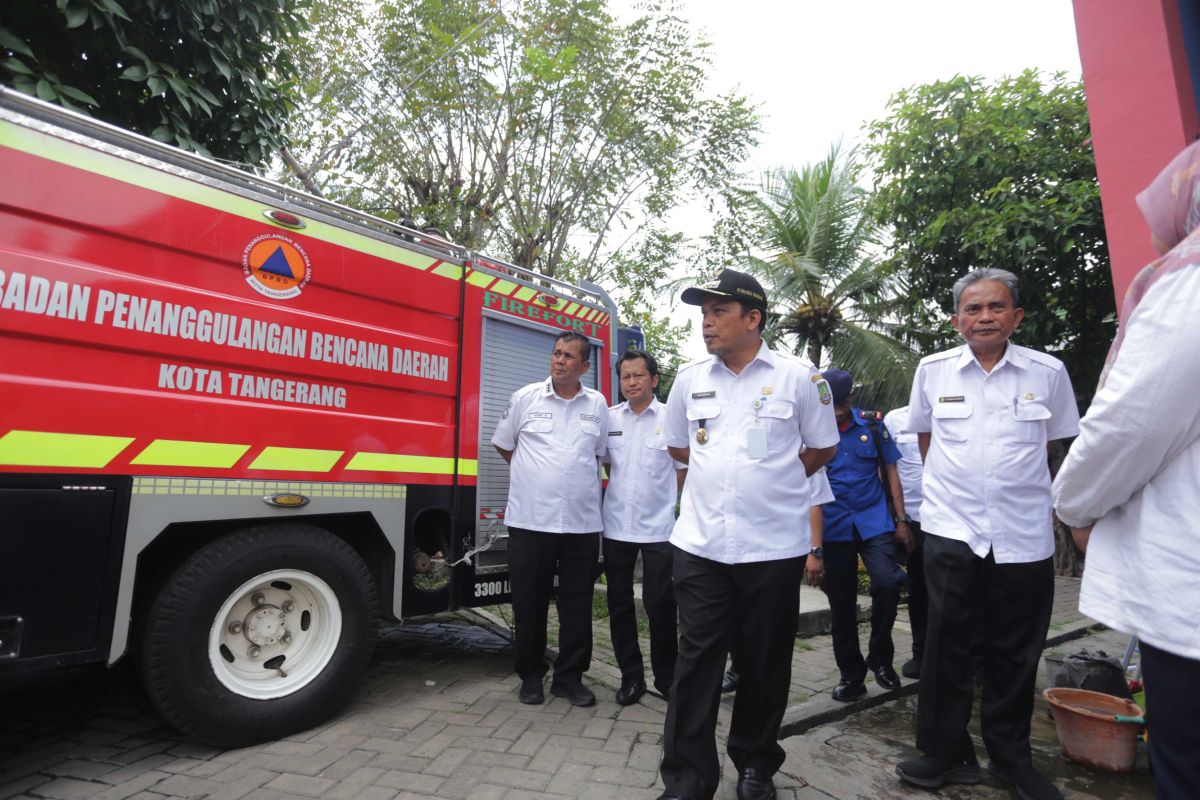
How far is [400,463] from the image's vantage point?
11.9ft

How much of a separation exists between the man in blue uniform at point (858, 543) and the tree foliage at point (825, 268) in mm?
10073

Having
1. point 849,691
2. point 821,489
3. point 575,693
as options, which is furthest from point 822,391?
point 575,693

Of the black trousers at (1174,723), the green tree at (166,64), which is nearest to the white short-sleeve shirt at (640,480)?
the black trousers at (1174,723)

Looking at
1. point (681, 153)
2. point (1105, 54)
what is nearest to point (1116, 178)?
point (1105, 54)

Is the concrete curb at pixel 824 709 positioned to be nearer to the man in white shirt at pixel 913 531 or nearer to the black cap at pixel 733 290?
the man in white shirt at pixel 913 531

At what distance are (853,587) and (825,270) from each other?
11.8 metres

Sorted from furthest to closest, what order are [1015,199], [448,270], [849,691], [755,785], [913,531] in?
[1015,199], [913,531], [448,270], [849,691], [755,785]

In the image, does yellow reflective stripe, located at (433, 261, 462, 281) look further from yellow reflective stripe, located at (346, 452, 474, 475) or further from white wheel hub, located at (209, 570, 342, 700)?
white wheel hub, located at (209, 570, 342, 700)

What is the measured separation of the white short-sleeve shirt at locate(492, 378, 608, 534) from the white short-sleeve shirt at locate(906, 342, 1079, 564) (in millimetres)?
1723

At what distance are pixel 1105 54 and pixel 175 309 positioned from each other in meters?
4.76

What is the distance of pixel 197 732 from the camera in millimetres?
2824

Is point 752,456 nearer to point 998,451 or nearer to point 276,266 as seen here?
point 998,451

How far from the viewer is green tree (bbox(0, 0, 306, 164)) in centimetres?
378

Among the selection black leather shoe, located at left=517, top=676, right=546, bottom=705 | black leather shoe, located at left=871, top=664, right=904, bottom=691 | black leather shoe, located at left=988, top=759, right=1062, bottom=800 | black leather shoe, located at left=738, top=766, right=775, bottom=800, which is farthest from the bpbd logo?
black leather shoe, located at left=871, top=664, right=904, bottom=691
